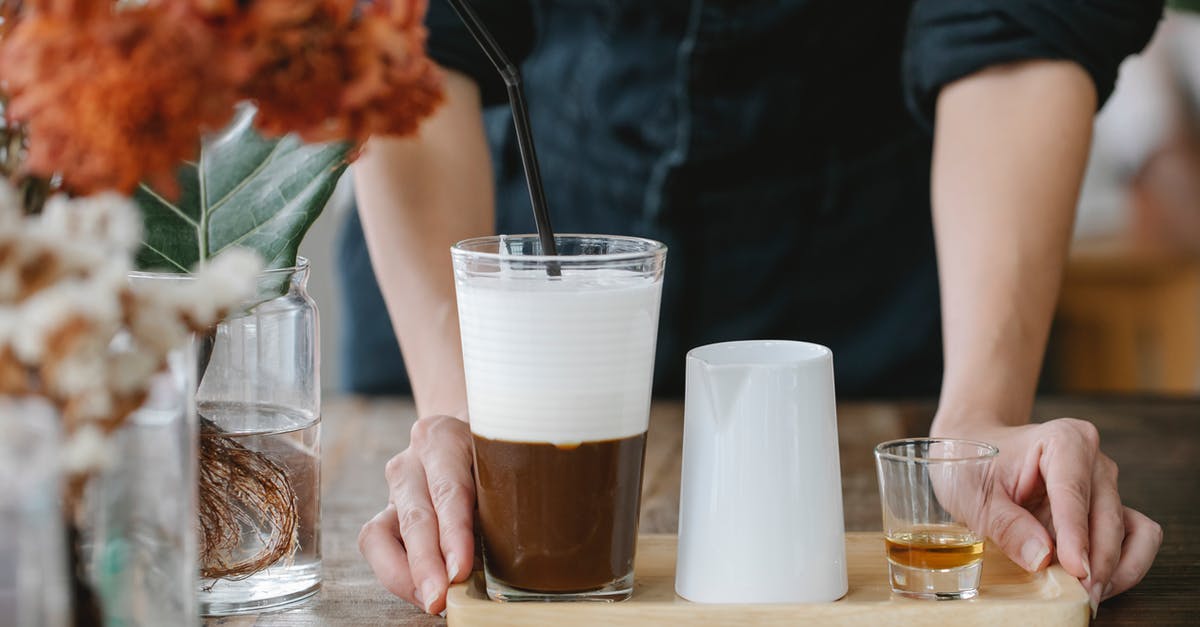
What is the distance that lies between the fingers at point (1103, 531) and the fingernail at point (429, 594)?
1.32ft

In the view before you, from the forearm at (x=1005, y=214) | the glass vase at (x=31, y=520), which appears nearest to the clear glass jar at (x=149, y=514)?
the glass vase at (x=31, y=520)

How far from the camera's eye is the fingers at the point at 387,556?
0.78 meters

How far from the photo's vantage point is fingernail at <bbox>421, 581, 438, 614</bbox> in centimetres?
75

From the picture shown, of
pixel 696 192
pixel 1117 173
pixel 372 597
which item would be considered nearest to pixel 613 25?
pixel 696 192

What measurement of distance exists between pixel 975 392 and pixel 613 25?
65 cm

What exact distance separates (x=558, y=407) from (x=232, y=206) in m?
0.21

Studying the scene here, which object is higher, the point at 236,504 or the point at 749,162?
the point at 749,162

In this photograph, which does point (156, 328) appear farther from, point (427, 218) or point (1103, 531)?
point (427, 218)

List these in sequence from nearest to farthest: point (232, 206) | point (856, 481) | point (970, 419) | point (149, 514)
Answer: point (149, 514), point (232, 206), point (970, 419), point (856, 481)

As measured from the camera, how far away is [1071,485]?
0.80 meters

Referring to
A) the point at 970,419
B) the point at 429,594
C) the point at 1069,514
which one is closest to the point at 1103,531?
the point at 1069,514

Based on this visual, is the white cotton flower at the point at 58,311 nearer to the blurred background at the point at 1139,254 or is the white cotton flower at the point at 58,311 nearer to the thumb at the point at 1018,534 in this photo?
the thumb at the point at 1018,534

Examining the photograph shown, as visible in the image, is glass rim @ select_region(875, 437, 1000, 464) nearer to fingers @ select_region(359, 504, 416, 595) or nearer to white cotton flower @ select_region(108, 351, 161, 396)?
fingers @ select_region(359, 504, 416, 595)

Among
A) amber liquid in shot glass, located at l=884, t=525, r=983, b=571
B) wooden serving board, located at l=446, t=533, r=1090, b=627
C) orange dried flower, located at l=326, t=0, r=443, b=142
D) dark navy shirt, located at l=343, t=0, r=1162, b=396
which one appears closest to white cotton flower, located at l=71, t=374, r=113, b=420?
orange dried flower, located at l=326, t=0, r=443, b=142
